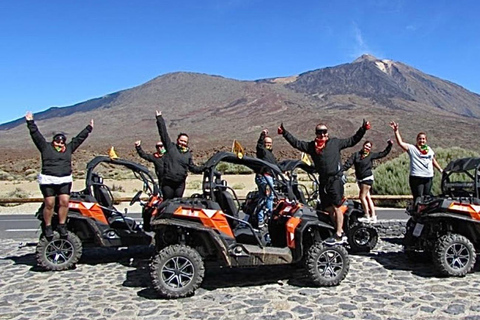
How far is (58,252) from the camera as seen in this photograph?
8727 millimetres

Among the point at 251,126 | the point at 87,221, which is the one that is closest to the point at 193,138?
the point at 251,126

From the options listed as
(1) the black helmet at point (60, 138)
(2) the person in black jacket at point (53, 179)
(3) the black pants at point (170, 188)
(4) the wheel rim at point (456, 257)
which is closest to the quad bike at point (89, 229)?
(2) the person in black jacket at point (53, 179)

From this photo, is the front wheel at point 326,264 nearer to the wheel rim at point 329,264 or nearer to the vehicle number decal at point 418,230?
the wheel rim at point 329,264

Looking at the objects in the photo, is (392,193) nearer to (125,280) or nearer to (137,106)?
(125,280)

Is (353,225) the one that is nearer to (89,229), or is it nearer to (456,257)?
(456,257)

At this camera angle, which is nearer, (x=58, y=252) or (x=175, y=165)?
(x=58, y=252)

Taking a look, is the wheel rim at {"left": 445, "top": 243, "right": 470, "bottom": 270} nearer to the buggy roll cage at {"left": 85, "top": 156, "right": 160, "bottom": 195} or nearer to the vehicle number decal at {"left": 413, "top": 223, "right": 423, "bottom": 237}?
the vehicle number decal at {"left": 413, "top": 223, "right": 423, "bottom": 237}

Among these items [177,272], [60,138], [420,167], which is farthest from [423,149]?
[60,138]

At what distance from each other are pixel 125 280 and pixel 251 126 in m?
116

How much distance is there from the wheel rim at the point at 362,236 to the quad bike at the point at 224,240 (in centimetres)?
224

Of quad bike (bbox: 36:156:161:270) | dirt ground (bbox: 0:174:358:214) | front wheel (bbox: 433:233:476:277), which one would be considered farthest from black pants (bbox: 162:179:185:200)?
dirt ground (bbox: 0:174:358:214)

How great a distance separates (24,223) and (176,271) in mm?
10656

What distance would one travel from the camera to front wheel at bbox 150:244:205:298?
23.2ft

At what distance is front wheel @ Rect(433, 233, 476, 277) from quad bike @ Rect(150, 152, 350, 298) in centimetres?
140
